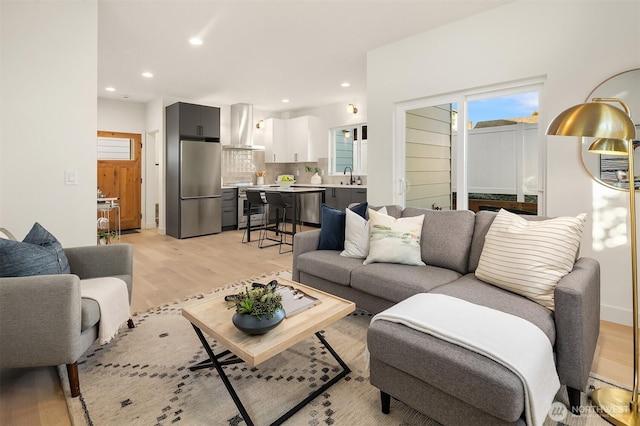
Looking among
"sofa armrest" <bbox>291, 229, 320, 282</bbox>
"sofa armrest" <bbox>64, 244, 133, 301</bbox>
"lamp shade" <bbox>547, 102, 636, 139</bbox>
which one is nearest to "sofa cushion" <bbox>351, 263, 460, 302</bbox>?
"sofa armrest" <bbox>291, 229, 320, 282</bbox>

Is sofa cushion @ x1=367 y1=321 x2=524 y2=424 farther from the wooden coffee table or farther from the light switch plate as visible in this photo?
the light switch plate

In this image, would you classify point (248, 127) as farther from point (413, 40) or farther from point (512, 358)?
point (512, 358)

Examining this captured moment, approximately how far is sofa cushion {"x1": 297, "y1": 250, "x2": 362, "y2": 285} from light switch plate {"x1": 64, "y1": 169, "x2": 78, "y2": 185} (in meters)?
1.92

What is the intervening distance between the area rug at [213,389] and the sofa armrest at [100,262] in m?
0.46

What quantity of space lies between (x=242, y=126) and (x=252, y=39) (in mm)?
3513

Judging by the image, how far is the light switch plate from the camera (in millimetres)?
2691

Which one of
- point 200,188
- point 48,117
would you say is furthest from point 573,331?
point 200,188

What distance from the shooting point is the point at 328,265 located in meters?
2.73

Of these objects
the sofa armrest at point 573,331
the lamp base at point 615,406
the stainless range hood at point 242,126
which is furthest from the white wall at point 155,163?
the lamp base at point 615,406

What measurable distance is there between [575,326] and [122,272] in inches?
107

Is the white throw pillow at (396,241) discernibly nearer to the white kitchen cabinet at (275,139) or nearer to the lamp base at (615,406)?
the lamp base at (615,406)

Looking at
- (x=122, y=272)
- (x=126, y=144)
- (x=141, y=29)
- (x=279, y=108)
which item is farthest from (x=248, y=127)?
(x=122, y=272)

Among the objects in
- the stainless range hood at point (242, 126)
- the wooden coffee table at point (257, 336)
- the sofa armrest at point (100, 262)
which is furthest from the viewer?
the stainless range hood at point (242, 126)

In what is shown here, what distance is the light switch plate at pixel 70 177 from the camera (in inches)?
106
